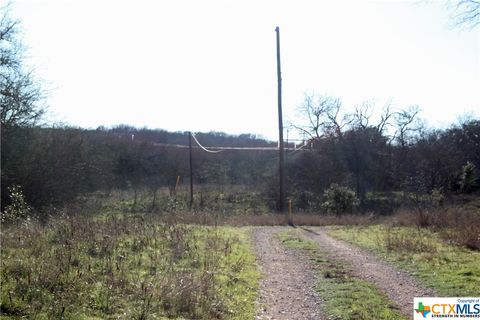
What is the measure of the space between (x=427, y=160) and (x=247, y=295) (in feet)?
135

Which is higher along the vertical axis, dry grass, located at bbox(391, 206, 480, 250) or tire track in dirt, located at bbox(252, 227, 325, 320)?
dry grass, located at bbox(391, 206, 480, 250)

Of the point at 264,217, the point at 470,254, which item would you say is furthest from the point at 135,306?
the point at 264,217

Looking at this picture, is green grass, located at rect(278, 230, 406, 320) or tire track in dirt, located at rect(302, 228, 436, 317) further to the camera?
tire track in dirt, located at rect(302, 228, 436, 317)

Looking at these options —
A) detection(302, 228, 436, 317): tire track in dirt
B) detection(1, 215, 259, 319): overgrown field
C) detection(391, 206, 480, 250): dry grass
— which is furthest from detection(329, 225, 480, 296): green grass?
detection(1, 215, 259, 319): overgrown field

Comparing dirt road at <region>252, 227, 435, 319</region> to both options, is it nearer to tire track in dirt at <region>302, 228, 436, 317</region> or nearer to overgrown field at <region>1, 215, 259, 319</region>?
tire track in dirt at <region>302, 228, 436, 317</region>

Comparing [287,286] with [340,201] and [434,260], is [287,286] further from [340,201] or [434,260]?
[340,201]

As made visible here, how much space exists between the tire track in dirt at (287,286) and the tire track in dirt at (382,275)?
0.99 metres

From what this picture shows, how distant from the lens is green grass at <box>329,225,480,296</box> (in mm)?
8586

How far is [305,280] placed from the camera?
9.35 m

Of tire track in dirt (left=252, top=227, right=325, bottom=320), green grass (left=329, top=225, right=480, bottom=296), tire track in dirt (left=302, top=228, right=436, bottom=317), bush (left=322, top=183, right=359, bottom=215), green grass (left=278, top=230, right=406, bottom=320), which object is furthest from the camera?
bush (left=322, top=183, right=359, bottom=215)

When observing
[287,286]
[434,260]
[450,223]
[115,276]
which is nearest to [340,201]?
[450,223]

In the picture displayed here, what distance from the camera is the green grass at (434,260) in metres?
8.59

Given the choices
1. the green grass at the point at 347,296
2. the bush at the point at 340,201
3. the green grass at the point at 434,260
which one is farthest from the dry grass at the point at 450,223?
the bush at the point at 340,201

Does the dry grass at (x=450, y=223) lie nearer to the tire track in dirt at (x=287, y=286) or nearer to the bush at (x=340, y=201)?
the tire track in dirt at (x=287, y=286)
